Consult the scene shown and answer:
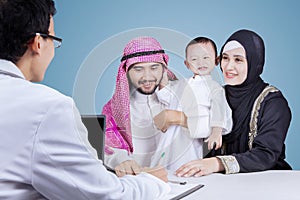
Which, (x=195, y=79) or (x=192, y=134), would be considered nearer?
(x=195, y=79)

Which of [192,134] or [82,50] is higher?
[82,50]

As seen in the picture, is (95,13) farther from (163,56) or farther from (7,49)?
(7,49)

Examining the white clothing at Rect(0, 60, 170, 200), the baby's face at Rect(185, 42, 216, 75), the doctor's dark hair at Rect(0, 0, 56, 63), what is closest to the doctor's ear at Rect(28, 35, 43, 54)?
the doctor's dark hair at Rect(0, 0, 56, 63)

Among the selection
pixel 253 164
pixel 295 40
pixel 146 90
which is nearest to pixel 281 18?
pixel 295 40

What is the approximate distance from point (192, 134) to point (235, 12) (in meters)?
1.01

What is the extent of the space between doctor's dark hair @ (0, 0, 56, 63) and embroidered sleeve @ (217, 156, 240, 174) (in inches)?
45.1

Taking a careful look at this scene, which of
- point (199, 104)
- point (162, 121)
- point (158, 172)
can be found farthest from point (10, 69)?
point (199, 104)

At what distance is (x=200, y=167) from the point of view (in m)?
1.76

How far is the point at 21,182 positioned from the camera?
77 cm

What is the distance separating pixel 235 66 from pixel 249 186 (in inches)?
32.5

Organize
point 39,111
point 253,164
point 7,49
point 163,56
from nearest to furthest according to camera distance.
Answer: point 39,111, point 7,49, point 163,56, point 253,164

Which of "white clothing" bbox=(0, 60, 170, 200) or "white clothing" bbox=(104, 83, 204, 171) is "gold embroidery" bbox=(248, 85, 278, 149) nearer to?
"white clothing" bbox=(104, 83, 204, 171)

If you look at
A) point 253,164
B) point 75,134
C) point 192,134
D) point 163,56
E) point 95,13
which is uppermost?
point 95,13

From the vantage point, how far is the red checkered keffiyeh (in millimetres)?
1390
